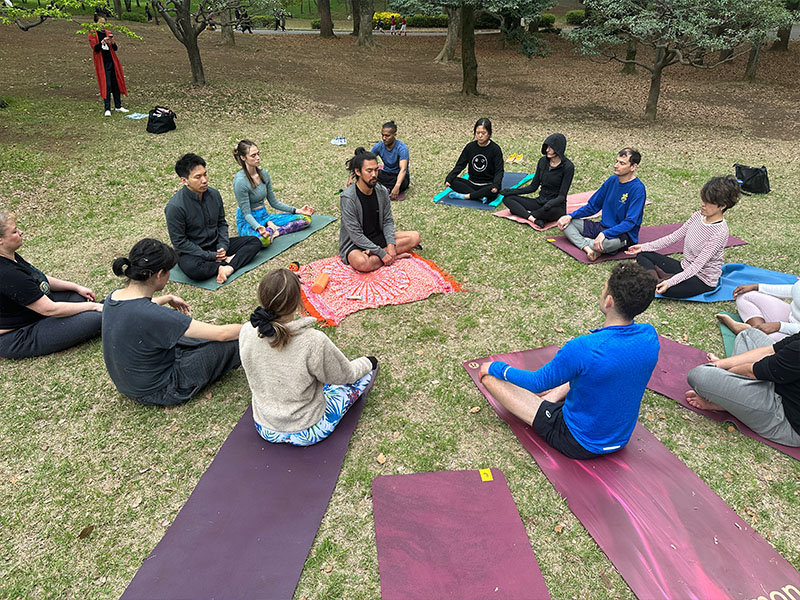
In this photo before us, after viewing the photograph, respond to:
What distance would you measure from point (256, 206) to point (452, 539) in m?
4.86

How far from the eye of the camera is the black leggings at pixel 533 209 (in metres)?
6.55

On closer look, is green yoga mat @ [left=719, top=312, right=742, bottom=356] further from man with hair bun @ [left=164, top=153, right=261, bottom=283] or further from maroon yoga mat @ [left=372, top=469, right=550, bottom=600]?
man with hair bun @ [left=164, top=153, right=261, bottom=283]

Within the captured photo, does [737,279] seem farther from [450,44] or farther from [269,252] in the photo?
[450,44]

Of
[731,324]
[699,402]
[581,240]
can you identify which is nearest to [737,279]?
[731,324]

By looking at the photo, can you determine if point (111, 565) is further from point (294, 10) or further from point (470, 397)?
point (294, 10)

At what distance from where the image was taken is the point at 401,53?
22750 mm

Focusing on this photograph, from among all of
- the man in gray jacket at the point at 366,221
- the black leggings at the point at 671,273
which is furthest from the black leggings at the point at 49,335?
the black leggings at the point at 671,273

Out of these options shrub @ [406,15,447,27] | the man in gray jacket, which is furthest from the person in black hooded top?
shrub @ [406,15,447,27]

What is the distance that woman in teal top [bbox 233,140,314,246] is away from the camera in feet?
18.7

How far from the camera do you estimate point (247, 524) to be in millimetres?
2906

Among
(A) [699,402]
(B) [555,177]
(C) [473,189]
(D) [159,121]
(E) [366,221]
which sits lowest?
(A) [699,402]

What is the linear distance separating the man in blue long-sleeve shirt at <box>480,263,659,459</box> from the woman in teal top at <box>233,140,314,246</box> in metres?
3.96

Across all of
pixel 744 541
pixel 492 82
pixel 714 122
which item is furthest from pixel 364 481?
pixel 492 82

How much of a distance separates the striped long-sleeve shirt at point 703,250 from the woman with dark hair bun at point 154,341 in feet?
14.9
